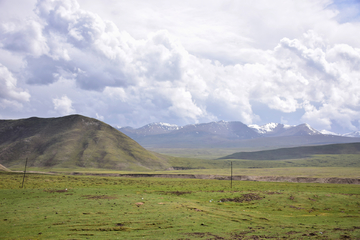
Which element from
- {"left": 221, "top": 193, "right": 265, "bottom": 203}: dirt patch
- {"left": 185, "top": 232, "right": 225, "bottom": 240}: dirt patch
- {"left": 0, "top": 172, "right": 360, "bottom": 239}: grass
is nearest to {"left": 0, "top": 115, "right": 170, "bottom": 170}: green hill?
{"left": 221, "top": 193, "right": 265, "bottom": 203}: dirt patch

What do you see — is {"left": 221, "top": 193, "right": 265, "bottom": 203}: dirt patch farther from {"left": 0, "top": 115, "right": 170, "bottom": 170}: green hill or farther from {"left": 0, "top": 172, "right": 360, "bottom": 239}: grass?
{"left": 0, "top": 115, "right": 170, "bottom": 170}: green hill

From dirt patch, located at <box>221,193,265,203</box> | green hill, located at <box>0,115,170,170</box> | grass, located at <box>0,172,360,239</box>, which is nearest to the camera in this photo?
grass, located at <box>0,172,360,239</box>

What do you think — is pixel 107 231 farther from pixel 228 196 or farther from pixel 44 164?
pixel 44 164

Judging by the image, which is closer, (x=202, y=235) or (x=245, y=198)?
(x=202, y=235)

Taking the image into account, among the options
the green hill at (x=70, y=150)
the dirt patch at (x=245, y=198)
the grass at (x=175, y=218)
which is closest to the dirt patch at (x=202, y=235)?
the grass at (x=175, y=218)

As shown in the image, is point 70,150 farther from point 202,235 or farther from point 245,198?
point 202,235

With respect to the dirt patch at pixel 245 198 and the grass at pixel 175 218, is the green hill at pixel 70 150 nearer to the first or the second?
the dirt patch at pixel 245 198

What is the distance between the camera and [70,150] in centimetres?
17025

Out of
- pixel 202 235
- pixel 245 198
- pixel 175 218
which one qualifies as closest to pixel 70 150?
pixel 245 198

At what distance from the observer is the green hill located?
15862cm

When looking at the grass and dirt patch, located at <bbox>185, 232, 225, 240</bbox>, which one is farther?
the grass

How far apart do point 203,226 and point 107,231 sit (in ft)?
30.6

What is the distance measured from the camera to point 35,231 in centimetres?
2233

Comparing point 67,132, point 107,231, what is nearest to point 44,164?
point 67,132
